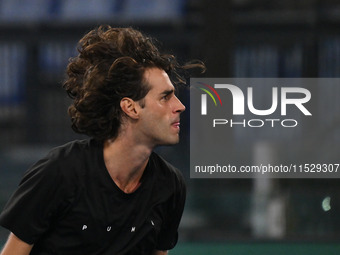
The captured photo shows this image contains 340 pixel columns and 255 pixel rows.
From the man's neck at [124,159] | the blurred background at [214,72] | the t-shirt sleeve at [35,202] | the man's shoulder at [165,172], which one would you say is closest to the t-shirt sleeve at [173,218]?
the man's shoulder at [165,172]

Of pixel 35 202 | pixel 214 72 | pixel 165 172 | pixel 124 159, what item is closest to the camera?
pixel 35 202

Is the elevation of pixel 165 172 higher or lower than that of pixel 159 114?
lower

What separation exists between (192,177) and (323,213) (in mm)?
818

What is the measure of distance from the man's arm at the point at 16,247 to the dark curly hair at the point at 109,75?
0.40m

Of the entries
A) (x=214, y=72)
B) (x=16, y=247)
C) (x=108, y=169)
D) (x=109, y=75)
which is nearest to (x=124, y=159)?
(x=108, y=169)

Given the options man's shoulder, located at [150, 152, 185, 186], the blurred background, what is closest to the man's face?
man's shoulder, located at [150, 152, 185, 186]

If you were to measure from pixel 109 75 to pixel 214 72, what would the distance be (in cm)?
207

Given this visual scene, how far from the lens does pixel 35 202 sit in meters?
2.19

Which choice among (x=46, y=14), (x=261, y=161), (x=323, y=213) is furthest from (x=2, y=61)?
(x=323, y=213)

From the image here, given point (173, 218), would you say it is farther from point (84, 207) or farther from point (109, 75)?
point (109, 75)

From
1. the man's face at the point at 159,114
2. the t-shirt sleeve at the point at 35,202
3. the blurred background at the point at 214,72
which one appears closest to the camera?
the t-shirt sleeve at the point at 35,202

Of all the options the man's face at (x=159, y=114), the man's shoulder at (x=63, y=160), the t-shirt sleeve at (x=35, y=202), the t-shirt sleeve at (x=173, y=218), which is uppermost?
the man's face at (x=159, y=114)

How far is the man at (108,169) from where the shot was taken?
7.27 feet

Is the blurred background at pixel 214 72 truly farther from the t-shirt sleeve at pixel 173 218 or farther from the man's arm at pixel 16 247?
the man's arm at pixel 16 247
